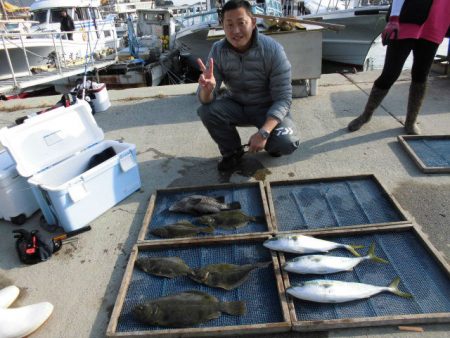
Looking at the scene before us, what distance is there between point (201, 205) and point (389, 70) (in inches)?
101

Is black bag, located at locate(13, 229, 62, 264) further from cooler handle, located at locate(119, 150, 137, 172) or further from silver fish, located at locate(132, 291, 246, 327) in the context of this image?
silver fish, located at locate(132, 291, 246, 327)

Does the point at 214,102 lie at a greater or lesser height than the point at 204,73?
lesser

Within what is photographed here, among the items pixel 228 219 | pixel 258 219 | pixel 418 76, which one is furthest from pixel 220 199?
pixel 418 76

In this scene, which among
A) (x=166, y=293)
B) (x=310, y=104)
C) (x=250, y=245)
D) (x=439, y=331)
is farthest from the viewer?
(x=310, y=104)

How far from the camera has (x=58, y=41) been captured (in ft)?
40.3

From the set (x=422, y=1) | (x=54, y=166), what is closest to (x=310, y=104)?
(x=422, y=1)

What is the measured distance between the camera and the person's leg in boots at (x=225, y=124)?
338 centimetres

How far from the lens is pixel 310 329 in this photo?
6.19ft

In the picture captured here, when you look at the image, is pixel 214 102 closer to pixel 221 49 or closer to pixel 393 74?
pixel 221 49

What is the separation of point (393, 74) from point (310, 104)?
155cm

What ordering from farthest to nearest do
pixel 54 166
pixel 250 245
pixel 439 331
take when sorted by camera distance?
pixel 54 166
pixel 250 245
pixel 439 331

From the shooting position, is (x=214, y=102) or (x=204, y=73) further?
(x=214, y=102)

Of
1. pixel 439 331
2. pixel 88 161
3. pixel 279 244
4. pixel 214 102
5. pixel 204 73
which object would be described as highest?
pixel 204 73

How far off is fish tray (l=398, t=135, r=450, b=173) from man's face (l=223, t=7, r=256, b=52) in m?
2.04
